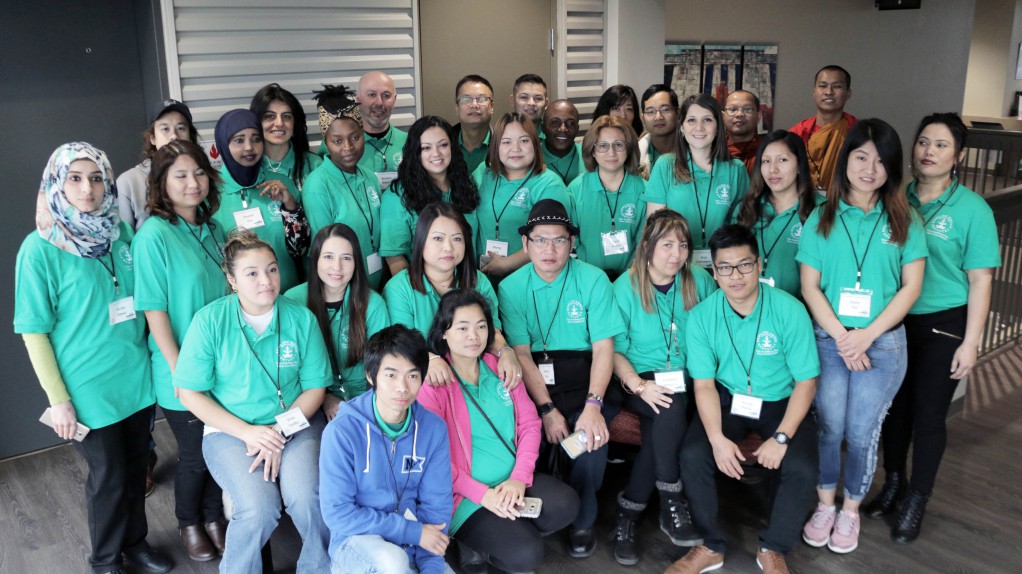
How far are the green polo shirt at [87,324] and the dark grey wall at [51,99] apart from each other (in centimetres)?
120

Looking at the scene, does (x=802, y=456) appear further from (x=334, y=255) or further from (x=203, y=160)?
(x=203, y=160)

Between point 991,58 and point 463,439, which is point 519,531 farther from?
point 991,58

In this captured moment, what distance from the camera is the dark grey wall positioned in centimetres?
377

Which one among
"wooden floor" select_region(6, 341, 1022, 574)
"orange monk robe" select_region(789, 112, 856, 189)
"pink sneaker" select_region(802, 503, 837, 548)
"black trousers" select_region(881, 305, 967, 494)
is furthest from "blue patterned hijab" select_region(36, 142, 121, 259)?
"orange monk robe" select_region(789, 112, 856, 189)

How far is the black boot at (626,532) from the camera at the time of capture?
3.27m

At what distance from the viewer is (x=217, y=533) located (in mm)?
3320

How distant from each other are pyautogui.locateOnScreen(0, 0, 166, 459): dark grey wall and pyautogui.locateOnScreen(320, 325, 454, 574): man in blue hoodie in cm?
219

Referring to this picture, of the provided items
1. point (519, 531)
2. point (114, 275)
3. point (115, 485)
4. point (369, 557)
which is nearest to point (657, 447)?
point (519, 531)

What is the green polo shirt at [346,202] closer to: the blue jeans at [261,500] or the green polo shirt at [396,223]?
the green polo shirt at [396,223]

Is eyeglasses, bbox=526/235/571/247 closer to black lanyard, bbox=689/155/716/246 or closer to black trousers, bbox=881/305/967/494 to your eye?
black lanyard, bbox=689/155/716/246

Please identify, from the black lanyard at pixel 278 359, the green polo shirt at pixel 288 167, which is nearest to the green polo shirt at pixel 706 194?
the green polo shirt at pixel 288 167

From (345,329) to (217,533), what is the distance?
98 centimetres

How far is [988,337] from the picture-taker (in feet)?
17.4

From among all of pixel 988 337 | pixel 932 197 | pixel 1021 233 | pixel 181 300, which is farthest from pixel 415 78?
pixel 988 337
